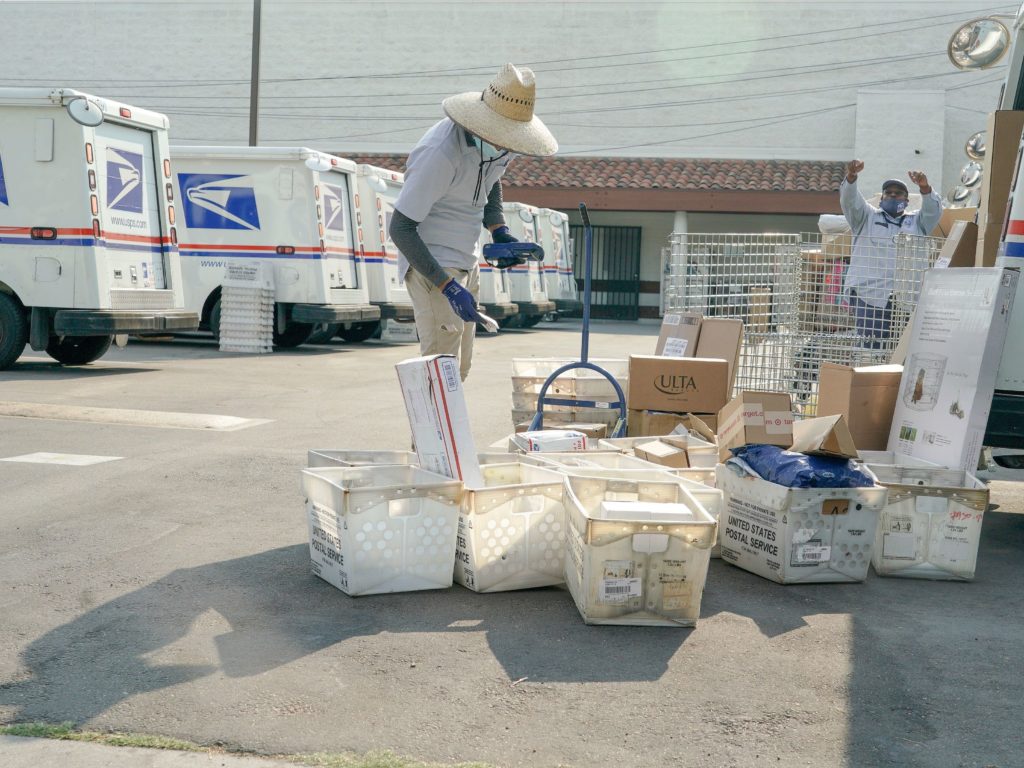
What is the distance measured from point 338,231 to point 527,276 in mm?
8488

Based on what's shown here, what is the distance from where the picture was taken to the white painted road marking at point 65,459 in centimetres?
696

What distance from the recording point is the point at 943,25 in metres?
34.7

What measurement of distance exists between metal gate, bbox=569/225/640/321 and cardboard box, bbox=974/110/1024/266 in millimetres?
25749

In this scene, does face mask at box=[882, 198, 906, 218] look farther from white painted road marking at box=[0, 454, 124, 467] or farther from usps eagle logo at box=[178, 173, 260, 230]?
usps eagle logo at box=[178, 173, 260, 230]

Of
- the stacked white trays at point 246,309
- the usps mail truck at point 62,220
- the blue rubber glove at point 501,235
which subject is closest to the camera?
the blue rubber glove at point 501,235

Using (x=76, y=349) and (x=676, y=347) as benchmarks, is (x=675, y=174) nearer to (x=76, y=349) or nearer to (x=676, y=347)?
(x=76, y=349)

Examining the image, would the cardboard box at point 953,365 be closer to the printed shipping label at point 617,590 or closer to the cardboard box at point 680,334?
the cardboard box at point 680,334

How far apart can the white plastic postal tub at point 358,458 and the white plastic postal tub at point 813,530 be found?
1474mm

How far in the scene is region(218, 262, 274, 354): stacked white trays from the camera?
50.9 ft

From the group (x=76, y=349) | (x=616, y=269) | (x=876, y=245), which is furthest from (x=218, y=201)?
(x=616, y=269)

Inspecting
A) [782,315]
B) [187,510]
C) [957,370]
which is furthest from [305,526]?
[782,315]

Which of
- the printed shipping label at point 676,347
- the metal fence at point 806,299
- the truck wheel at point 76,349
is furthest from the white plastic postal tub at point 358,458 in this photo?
the truck wheel at point 76,349

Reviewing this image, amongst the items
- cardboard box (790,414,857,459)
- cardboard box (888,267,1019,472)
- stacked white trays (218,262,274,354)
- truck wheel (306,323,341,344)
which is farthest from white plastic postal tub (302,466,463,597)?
truck wheel (306,323,341,344)

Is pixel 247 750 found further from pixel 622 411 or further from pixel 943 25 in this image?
pixel 943 25
